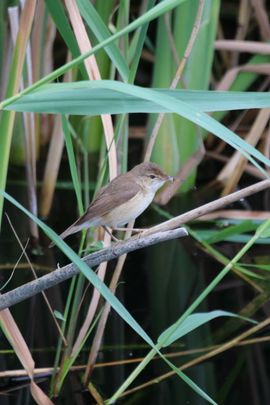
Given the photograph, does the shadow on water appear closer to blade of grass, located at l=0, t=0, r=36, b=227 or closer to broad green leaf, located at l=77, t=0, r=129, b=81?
blade of grass, located at l=0, t=0, r=36, b=227

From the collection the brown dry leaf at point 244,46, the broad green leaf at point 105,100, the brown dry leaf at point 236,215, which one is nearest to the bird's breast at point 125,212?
the broad green leaf at point 105,100

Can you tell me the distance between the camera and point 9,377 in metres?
3.17

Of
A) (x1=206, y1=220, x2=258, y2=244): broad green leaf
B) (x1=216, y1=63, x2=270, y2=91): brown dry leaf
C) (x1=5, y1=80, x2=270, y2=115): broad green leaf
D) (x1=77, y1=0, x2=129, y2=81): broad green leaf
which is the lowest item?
(x1=206, y1=220, x2=258, y2=244): broad green leaf

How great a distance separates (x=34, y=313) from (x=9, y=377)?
0.70m

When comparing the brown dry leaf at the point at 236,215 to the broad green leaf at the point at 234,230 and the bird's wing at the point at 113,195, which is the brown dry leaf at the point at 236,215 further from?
the bird's wing at the point at 113,195

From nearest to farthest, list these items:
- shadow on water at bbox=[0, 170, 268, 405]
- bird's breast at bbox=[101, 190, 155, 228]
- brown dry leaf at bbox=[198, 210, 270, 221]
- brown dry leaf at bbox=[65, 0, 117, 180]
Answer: brown dry leaf at bbox=[65, 0, 117, 180], bird's breast at bbox=[101, 190, 155, 228], shadow on water at bbox=[0, 170, 268, 405], brown dry leaf at bbox=[198, 210, 270, 221]

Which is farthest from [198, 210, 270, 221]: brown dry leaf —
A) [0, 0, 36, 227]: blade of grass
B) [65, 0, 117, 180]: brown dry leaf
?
[0, 0, 36, 227]: blade of grass

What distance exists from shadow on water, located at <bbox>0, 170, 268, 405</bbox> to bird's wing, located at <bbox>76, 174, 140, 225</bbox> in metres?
0.72

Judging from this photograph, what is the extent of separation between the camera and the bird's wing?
3.01m

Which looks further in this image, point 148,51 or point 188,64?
point 148,51

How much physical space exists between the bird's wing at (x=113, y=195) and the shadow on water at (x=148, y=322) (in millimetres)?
721

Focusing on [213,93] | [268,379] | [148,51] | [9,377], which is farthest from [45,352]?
[148,51]

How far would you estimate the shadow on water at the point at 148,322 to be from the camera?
3184mm

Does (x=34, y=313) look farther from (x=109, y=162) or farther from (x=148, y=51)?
(x=148, y=51)
